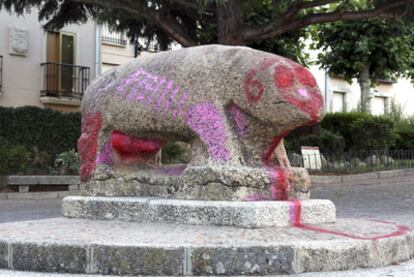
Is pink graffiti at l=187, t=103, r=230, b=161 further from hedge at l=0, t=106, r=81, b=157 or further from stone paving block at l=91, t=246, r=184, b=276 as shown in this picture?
hedge at l=0, t=106, r=81, b=157

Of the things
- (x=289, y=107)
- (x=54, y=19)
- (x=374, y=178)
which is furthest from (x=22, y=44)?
(x=289, y=107)

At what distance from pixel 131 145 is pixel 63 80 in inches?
684

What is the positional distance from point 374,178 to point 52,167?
8816mm

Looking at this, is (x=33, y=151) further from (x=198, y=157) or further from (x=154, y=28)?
(x=198, y=157)

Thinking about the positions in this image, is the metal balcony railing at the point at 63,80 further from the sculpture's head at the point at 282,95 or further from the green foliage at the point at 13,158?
the sculpture's head at the point at 282,95

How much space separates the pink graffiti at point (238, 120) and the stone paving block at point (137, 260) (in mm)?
1517

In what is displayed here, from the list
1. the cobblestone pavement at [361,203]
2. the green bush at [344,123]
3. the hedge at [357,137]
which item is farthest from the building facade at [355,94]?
the cobblestone pavement at [361,203]

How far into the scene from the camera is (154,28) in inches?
650

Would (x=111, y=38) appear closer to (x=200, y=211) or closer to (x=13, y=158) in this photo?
(x=13, y=158)

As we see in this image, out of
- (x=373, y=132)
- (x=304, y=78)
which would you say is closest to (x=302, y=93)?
(x=304, y=78)

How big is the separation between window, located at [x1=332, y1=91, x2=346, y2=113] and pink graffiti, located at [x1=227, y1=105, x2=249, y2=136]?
2686 centimetres

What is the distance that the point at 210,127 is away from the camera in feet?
16.2

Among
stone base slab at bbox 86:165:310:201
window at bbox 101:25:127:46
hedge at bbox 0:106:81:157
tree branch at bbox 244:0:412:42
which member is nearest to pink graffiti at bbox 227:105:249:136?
stone base slab at bbox 86:165:310:201

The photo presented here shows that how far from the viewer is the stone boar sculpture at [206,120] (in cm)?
482
